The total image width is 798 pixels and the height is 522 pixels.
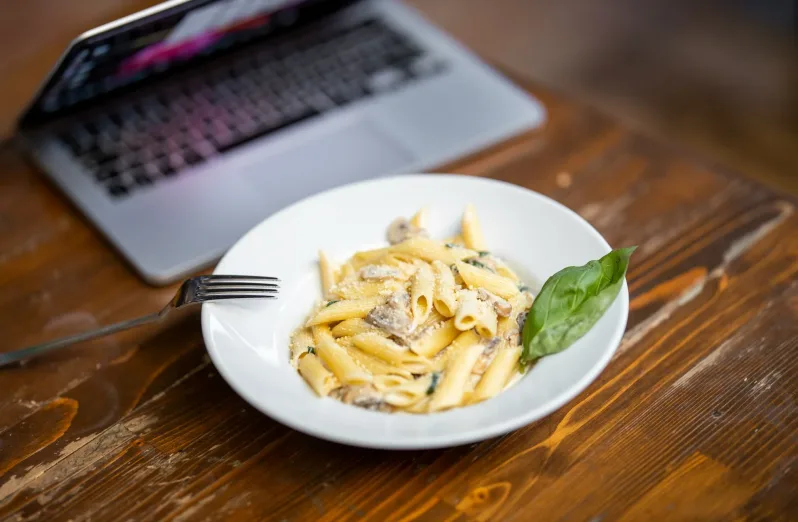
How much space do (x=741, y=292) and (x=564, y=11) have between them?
96.3 inches

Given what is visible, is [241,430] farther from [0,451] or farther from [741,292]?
[741,292]

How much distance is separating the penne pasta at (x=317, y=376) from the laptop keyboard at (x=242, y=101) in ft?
2.05

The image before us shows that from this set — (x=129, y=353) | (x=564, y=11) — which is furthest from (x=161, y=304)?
(x=564, y=11)

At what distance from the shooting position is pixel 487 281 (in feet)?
3.55

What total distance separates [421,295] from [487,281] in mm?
92

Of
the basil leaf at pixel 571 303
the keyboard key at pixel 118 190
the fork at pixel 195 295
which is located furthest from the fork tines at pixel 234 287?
the keyboard key at pixel 118 190

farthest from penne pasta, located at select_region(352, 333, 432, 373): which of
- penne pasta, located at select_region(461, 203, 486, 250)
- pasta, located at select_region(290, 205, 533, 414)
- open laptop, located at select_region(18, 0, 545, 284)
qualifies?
open laptop, located at select_region(18, 0, 545, 284)

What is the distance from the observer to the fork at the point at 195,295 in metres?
1.07

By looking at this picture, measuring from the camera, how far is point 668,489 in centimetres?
95

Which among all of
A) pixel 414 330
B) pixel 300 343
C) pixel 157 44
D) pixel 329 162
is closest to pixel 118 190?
pixel 157 44

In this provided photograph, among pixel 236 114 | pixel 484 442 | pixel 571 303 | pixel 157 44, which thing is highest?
pixel 157 44

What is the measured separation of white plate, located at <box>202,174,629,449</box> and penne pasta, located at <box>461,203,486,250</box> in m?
0.02

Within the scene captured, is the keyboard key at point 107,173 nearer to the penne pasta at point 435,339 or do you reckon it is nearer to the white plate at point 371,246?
the white plate at point 371,246

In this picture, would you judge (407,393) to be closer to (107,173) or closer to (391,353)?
(391,353)
